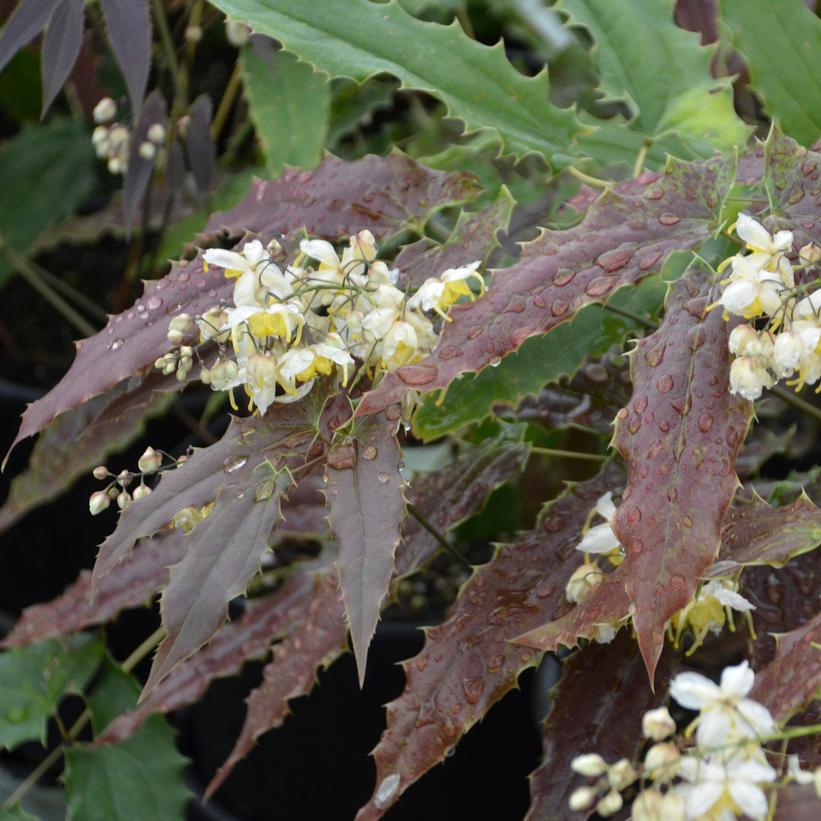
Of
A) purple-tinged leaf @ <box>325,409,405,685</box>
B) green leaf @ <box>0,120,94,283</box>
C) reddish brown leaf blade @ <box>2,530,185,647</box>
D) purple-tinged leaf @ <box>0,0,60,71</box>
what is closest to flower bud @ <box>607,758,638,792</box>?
purple-tinged leaf @ <box>325,409,405,685</box>

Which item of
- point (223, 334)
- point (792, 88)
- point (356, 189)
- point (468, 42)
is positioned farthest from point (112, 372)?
point (792, 88)

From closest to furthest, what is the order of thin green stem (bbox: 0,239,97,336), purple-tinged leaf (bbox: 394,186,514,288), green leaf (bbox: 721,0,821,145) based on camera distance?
purple-tinged leaf (bbox: 394,186,514,288), green leaf (bbox: 721,0,821,145), thin green stem (bbox: 0,239,97,336)

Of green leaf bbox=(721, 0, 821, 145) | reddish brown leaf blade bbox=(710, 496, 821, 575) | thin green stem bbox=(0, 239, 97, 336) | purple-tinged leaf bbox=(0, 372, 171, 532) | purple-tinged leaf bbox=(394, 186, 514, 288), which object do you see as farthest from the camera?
thin green stem bbox=(0, 239, 97, 336)

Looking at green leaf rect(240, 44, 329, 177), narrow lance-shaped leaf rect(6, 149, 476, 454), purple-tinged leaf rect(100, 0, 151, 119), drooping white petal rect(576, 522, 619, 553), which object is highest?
purple-tinged leaf rect(100, 0, 151, 119)

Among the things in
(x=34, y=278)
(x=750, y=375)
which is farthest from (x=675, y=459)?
(x=34, y=278)

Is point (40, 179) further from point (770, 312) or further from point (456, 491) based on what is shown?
point (770, 312)

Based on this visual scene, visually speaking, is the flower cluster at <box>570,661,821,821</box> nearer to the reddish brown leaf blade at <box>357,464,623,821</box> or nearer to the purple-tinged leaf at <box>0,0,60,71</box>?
the reddish brown leaf blade at <box>357,464,623,821</box>
